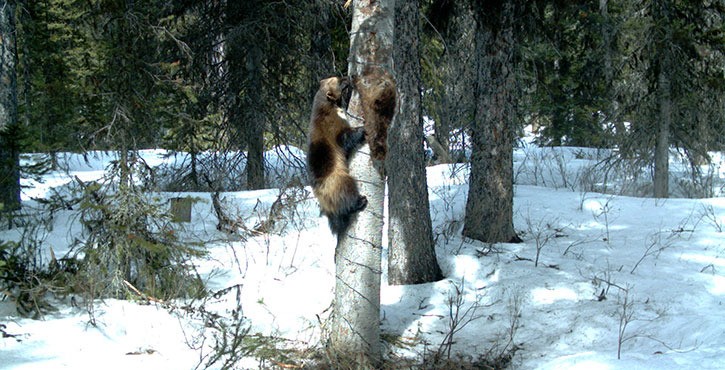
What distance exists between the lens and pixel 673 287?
6234mm

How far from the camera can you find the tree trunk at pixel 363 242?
15.7 feet

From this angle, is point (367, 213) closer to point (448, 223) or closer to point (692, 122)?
point (448, 223)

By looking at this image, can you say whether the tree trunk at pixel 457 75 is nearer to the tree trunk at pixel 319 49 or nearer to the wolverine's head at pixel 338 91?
the tree trunk at pixel 319 49

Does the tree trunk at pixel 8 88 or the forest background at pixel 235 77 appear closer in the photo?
the forest background at pixel 235 77

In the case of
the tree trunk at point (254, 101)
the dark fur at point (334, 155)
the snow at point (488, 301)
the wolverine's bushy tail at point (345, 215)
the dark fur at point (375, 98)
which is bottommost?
the snow at point (488, 301)

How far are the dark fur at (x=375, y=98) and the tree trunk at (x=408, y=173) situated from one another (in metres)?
1.90

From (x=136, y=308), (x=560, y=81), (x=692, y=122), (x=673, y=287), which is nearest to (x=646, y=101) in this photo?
(x=692, y=122)

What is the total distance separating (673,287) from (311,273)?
13.8ft

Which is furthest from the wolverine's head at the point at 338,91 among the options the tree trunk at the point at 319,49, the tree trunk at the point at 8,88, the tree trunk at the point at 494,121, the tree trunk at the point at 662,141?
the tree trunk at the point at 662,141

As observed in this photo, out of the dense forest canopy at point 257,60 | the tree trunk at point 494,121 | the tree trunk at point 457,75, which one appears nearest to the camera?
the tree trunk at point 494,121

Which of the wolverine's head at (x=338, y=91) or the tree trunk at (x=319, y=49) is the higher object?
the tree trunk at (x=319, y=49)

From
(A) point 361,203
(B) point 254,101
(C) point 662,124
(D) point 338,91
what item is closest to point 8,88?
(B) point 254,101

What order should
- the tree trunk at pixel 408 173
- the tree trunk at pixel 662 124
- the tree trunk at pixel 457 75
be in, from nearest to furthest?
the tree trunk at pixel 408 173, the tree trunk at pixel 457 75, the tree trunk at pixel 662 124

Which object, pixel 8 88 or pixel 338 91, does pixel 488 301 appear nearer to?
pixel 338 91
